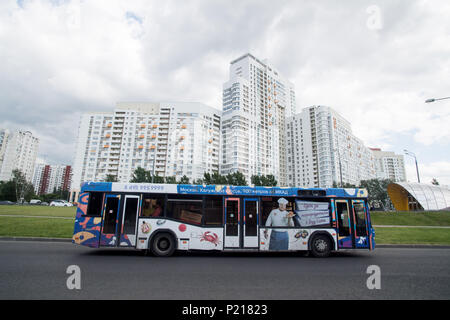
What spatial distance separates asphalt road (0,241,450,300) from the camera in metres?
4.68

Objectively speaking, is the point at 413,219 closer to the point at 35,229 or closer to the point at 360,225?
the point at 360,225

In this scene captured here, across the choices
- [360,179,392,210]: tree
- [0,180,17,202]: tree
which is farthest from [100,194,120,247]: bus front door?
[0,180,17,202]: tree

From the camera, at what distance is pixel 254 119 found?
10350cm

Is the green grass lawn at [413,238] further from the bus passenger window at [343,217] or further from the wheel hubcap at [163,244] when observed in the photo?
the wheel hubcap at [163,244]

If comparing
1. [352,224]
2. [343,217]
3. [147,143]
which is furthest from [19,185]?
[352,224]

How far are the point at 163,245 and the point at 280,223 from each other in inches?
200

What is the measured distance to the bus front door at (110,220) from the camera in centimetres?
966

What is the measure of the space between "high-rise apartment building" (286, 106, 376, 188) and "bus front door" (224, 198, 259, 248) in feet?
311

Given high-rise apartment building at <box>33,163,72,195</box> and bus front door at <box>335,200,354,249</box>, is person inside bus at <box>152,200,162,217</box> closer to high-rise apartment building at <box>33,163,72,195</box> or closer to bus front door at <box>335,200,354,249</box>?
bus front door at <box>335,200,354,249</box>

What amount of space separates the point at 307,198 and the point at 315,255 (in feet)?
7.90

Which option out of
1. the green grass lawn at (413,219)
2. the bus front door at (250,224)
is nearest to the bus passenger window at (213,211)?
the bus front door at (250,224)

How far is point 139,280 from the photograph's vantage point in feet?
18.6

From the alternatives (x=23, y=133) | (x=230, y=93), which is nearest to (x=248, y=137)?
(x=230, y=93)
